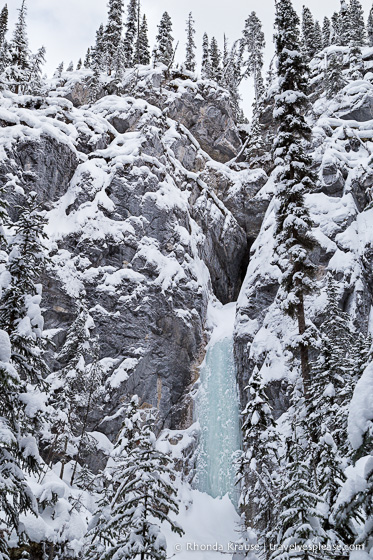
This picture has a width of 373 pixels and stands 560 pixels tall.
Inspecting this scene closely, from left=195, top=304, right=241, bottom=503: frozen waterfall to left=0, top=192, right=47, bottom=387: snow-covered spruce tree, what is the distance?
67.0ft

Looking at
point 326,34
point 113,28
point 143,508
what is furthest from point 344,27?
point 143,508

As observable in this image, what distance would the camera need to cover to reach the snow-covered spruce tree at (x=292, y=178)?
14227mm

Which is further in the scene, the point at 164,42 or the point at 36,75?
the point at 164,42

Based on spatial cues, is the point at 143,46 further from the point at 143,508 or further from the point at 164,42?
the point at 143,508

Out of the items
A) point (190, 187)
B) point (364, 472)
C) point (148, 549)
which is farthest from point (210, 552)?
point (190, 187)

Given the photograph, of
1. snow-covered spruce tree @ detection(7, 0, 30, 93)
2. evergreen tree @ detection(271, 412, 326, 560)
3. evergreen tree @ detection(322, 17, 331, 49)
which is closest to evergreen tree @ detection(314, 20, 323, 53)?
evergreen tree @ detection(322, 17, 331, 49)

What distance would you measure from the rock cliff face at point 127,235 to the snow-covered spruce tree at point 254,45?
31.0 meters

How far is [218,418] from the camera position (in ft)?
101

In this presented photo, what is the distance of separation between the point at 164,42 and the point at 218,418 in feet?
172

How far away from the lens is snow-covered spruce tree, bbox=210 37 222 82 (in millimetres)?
65375

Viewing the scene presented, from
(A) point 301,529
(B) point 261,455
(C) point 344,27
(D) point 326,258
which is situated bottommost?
(B) point 261,455

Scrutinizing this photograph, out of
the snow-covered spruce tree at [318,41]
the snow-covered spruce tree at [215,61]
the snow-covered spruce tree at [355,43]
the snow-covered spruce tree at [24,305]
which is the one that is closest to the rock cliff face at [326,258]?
the snow-covered spruce tree at [355,43]

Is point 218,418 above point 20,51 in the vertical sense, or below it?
below

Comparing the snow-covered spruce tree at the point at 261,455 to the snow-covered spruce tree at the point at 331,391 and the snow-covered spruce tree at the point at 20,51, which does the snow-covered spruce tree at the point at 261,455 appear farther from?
the snow-covered spruce tree at the point at 20,51
